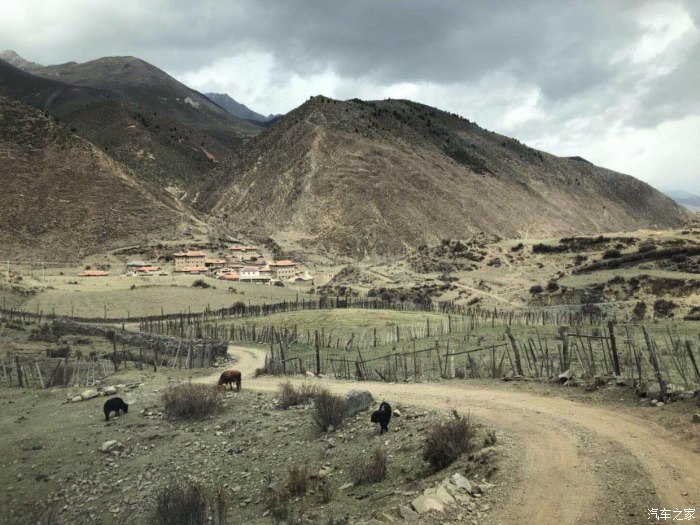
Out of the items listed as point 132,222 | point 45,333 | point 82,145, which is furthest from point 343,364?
point 82,145

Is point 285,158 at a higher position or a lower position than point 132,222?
higher

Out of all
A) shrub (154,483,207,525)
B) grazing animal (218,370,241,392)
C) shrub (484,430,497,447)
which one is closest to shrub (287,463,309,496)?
shrub (154,483,207,525)

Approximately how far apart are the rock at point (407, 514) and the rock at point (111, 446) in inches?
342

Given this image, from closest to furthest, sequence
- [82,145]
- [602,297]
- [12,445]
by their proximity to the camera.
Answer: [12,445], [602,297], [82,145]

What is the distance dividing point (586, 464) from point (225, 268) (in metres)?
70.8

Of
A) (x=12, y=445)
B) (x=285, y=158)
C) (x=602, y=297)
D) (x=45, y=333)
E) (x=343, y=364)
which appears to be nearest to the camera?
(x=12, y=445)

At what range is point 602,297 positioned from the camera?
149 feet

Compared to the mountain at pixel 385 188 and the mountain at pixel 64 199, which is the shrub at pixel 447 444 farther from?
the mountain at pixel 385 188

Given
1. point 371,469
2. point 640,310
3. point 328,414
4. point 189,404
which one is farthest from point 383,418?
point 640,310

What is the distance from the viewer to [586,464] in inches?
344

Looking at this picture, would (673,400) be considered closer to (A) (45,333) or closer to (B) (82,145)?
(A) (45,333)

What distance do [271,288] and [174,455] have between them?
52.4m

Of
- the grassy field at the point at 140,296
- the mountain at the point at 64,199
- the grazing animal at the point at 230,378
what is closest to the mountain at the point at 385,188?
the mountain at the point at 64,199

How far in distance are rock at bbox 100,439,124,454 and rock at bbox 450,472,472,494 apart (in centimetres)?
901
